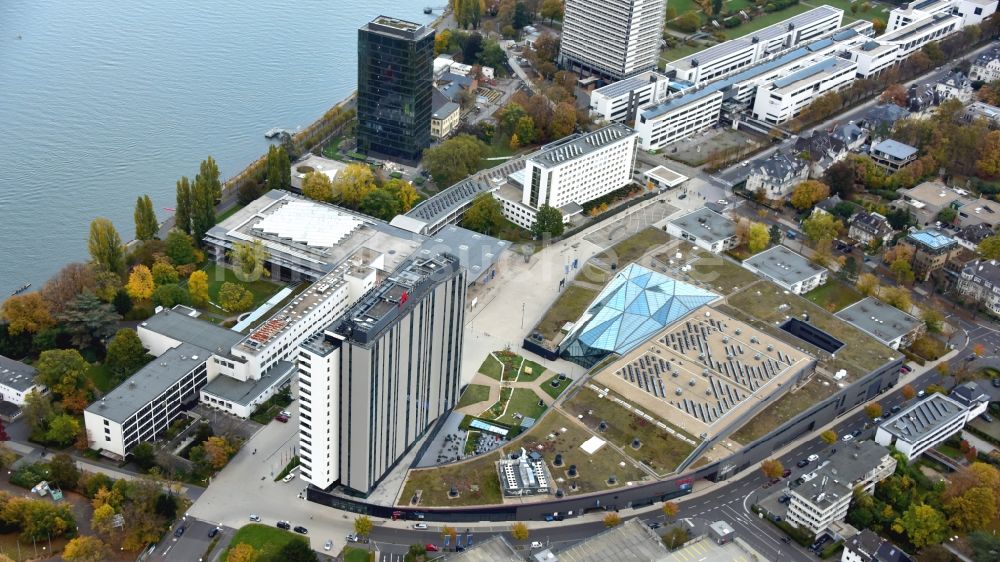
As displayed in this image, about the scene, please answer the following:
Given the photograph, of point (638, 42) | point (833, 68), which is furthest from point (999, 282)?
point (638, 42)

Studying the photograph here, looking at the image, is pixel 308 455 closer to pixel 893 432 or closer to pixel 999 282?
pixel 893 432

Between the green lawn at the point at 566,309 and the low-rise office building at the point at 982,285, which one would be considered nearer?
the green lawn at the point at 566,309

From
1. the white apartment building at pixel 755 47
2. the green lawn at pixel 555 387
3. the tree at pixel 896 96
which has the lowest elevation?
the green lawn at pixel 555 387

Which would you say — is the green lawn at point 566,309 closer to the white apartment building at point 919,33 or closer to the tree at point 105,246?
the tree at point 105,246

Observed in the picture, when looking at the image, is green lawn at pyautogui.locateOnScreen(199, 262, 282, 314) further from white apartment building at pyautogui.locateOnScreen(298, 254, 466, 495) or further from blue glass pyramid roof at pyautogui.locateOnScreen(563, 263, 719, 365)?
blue glass pyramid roof at pyautogui.locateOnScreen(563, 263, 719, 365)

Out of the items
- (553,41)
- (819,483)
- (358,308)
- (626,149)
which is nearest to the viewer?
(358,308)

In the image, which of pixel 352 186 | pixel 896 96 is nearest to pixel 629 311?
pixel 352 186

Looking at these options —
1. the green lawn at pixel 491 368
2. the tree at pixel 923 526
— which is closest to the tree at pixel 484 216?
the green lawn at pixel 491 368

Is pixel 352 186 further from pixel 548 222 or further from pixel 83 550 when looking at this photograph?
pixel 83 550
